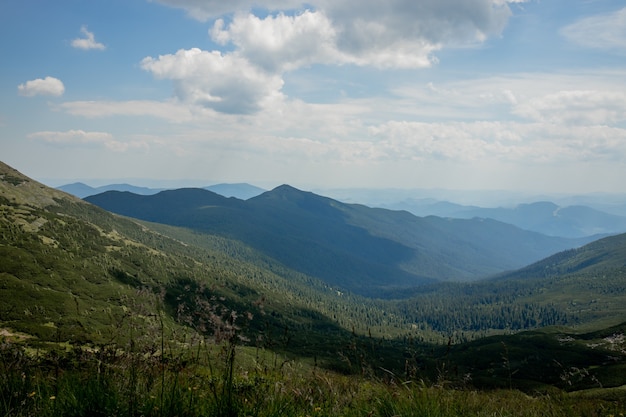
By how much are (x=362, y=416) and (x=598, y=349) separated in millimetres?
204099

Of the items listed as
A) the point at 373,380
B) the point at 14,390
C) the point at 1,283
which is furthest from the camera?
the point at 1,283

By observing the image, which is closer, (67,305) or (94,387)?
(94,387)

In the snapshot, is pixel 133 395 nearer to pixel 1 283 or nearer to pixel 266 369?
pixel 266 369

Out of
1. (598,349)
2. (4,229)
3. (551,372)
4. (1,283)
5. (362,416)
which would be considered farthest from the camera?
(4,229)

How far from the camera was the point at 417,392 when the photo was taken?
716cm

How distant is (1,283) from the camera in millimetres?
131500

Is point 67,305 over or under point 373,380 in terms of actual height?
under

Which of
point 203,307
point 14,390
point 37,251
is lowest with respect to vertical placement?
point 37,251

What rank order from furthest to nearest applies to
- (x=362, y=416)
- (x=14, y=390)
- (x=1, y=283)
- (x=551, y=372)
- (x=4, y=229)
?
1. (x=4, y=229)
2. (x=551, y=372)
3. (x=1, y=283)
4. (x=362, y=416)
5. (x=14, y=390)

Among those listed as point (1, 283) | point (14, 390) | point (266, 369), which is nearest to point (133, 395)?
point (14, 390)

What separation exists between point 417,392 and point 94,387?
5.57 metres

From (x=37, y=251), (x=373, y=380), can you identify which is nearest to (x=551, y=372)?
(x=373, y=380)

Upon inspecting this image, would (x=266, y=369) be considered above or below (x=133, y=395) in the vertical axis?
below

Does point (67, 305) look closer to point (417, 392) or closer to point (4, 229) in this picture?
point (4, 229)
